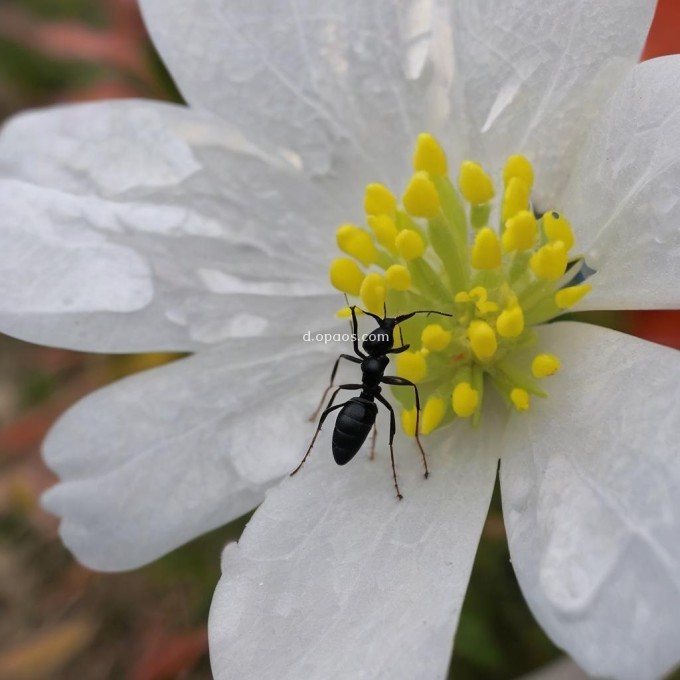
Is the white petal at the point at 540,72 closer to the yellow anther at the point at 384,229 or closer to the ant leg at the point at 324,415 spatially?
the yellow anther at the point at 384,229

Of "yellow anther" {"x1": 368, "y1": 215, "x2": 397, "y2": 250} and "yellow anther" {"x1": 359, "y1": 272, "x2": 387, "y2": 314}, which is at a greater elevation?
"yellow anther" {"x1": 368, "y1": 215, "x2": 397, "y2": 250}

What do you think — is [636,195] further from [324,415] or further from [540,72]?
[324,415]

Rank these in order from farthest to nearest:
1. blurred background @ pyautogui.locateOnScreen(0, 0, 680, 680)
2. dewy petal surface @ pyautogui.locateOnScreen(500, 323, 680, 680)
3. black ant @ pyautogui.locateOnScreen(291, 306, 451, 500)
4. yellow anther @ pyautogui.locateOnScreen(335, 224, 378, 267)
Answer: blurred background @ pyautogui.locateOnScreen(0, 0, 680, 680), yellow anther @ pyautogui.locateOnScreen(335, 224, 378, 267), black ant @ pyautogui.locateOnScreen(291, 306, 451, 500), dewy petal surface @ pyautogui.locateOnScreen(500, 323, 680, 680)

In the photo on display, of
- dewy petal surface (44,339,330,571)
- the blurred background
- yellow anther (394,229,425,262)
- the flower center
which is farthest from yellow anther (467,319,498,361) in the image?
the blurred background

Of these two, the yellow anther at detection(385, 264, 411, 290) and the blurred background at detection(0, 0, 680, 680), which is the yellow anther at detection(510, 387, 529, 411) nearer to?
the yellow anther at detection(385, 264, 411, 290)

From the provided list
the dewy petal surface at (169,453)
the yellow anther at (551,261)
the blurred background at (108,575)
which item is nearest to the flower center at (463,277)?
the yellow anther at (551,261)

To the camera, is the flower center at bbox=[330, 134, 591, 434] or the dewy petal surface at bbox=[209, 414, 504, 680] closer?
the dewy petal surface at bbox=[209, 414, 504, 680]

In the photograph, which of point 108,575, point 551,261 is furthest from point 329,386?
point 108,575
